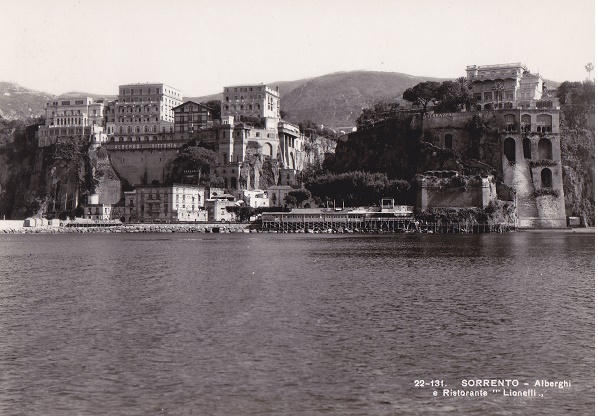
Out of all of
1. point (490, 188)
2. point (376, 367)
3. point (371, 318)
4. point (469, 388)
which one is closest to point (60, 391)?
point (376, 367)

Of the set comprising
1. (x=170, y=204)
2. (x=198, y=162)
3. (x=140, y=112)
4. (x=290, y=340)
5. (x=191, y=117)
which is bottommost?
(x=290, y=340)

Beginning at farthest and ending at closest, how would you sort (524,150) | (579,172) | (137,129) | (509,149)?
1. (137,129)
2. (579,172)
3. (509,149)
4. (524,150)

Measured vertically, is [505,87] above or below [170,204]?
above

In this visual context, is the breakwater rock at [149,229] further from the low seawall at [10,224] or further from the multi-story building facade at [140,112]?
the multi-story building facade at [140,112]

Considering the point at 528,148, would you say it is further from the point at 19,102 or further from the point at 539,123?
the point at 19,102

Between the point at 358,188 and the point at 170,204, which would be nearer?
the point at 358,188

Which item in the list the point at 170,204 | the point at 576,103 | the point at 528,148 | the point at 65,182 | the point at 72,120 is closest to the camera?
the point at 528,148

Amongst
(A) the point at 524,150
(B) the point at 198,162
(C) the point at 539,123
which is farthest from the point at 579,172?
(B) the point at 198,162
